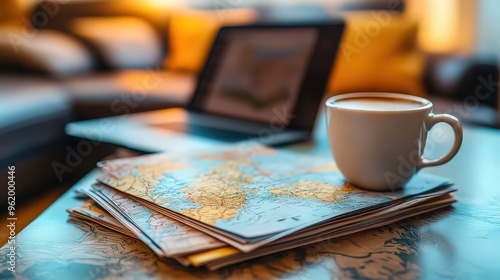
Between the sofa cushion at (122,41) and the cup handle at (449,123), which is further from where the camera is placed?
the sofa cushion at (122,41)

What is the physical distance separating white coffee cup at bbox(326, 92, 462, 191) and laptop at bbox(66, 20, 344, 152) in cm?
28

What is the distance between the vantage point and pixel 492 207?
58 cm

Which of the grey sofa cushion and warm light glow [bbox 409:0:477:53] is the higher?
warm light glow [bbox 409:0:477:53]

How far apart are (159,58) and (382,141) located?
1929mm

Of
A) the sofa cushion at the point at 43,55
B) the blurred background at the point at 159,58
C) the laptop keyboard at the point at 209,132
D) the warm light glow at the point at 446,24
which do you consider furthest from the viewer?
the warm light glow at the point at 446,24

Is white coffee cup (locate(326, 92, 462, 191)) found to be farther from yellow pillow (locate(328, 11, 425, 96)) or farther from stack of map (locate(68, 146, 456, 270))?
yellow pillow (locate(328, 11, 425, 96))

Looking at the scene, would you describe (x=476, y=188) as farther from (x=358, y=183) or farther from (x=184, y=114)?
(x=184, y=114)

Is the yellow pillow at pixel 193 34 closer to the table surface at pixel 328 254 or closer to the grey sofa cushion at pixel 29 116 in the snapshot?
the grey sofa cushion at pixel 29 116

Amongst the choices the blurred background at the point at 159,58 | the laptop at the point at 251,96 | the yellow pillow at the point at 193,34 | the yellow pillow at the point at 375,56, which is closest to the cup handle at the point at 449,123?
the laptop at the point at 251,96

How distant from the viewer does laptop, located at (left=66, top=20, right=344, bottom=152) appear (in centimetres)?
92

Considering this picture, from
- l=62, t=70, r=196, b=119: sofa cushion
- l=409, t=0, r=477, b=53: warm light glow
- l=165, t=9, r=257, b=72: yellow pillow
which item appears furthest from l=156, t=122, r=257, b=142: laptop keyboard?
l=409, t=0, r=477, b=53: warm light glow

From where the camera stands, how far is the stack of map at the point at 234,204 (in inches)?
17.5

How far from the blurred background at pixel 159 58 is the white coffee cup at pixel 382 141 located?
1.76 ft

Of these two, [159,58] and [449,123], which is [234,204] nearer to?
[449,123]
